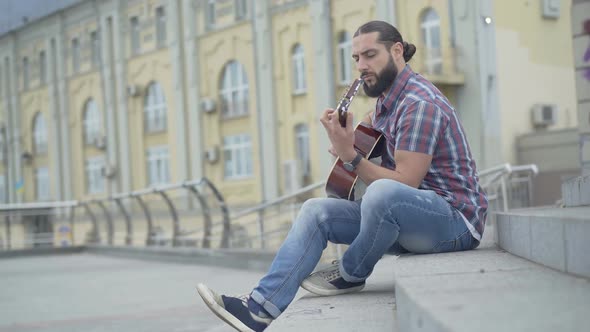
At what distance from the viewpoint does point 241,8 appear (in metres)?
26.0

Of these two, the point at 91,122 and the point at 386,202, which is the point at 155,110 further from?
the point at 386,202

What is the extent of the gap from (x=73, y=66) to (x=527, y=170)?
90.3 ft

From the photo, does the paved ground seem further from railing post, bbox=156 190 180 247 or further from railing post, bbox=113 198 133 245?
railing post, bbox=113 198 133 245

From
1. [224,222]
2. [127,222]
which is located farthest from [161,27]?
[224,222]

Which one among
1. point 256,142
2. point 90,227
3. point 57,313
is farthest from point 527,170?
point 256,142

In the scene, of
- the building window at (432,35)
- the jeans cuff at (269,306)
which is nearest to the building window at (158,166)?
the building window at (432,35)

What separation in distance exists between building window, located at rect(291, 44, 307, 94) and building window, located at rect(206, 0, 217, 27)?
415 cm

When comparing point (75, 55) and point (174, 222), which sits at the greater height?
point (75, 55)

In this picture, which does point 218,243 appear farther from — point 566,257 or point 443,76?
point 566,257

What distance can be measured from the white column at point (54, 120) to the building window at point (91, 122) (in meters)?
2.18

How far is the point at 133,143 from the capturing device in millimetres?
31688

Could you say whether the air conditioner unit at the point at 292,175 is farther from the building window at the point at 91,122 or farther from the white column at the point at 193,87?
the building window at the point at 91,122

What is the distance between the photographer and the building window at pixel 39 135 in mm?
38438

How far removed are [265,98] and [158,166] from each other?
6.87 metres
